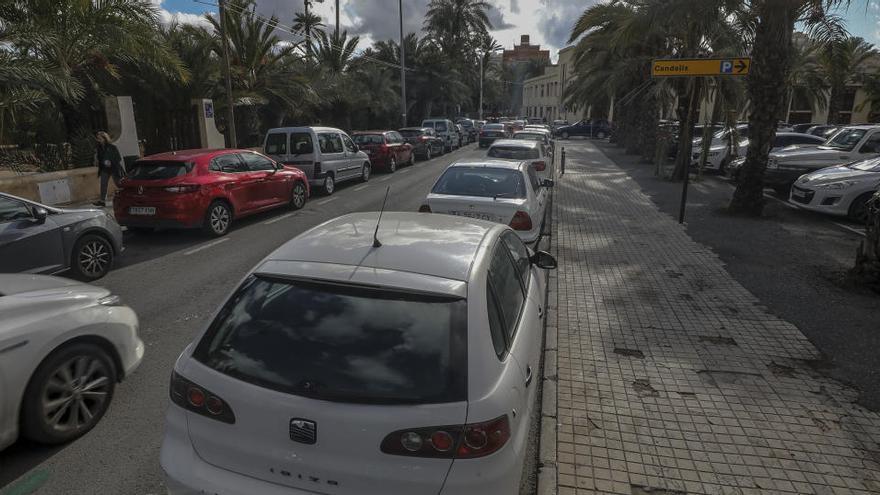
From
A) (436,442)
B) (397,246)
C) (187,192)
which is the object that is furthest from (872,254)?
(187,192)

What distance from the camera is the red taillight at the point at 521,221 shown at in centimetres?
727

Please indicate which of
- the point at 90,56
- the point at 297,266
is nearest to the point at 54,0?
the point at 90,56

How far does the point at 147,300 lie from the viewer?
21.9ft

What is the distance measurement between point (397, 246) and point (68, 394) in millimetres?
2726

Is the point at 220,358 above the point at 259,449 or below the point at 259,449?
above

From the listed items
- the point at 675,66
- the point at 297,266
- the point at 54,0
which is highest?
the point at 54,0

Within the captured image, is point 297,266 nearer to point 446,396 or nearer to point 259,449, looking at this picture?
point 259,449

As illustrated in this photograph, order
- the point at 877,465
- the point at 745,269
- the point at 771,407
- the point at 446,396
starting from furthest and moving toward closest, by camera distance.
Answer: the point at 745,269 → the point at 771,407 → the point at 877,465 → the point at 446,396

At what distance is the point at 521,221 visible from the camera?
7.29 m

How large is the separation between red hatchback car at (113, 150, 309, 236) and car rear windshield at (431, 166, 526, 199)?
450cm

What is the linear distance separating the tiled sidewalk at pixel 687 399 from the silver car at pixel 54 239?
6.17m

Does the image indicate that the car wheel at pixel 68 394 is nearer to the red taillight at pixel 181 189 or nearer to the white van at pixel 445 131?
the red taillight at pixel 181 189

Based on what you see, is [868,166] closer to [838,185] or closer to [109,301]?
[838,185]

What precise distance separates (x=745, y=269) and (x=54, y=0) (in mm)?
13484
